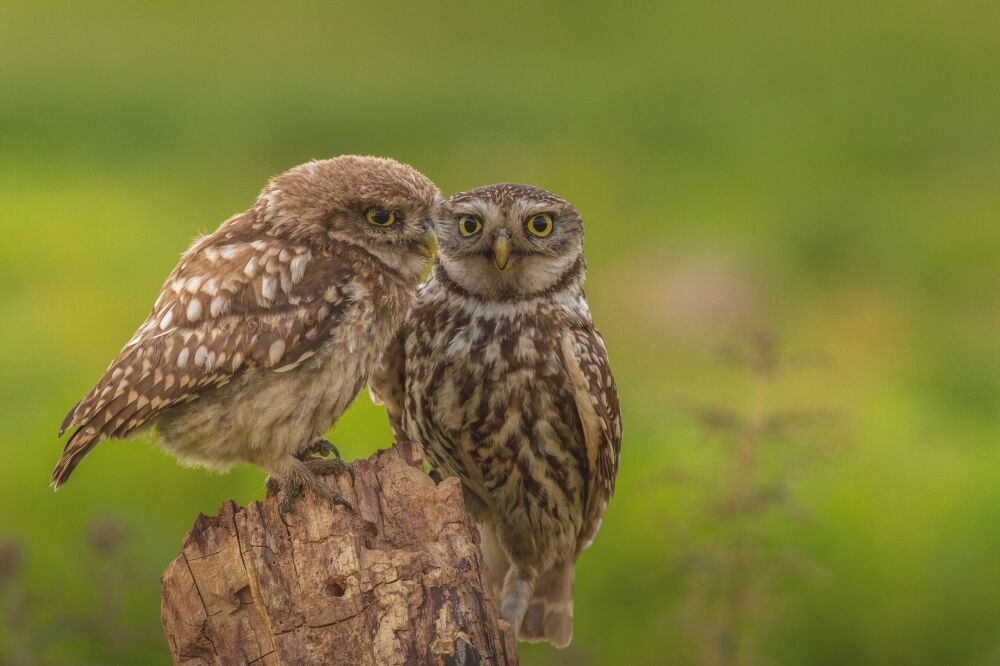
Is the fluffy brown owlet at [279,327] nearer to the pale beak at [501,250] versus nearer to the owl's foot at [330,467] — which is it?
the owl's foot at [330,467]

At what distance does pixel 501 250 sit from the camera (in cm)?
348

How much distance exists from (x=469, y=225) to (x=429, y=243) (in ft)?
0.85

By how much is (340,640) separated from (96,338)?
499cm

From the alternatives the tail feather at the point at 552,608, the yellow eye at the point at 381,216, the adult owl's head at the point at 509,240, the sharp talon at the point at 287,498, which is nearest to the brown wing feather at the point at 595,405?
the adult owl's head at the point at 509,240

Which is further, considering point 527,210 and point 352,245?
point 527,210

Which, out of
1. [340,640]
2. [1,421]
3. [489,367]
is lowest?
[1,421]

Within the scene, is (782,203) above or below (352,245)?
below

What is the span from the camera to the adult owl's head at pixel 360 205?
3230 millimetres

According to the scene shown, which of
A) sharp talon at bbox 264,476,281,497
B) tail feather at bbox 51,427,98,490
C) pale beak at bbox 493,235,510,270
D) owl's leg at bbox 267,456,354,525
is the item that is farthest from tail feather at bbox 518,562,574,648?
tail feather at bbox 51,427,98,490

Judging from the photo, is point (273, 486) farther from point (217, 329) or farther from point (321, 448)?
point (217, 329)

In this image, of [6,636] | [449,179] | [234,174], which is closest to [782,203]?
[449,179]

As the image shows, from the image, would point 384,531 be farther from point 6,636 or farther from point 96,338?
point 96,338

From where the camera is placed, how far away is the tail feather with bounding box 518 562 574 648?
4.07 metres

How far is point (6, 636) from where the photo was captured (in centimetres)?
536
